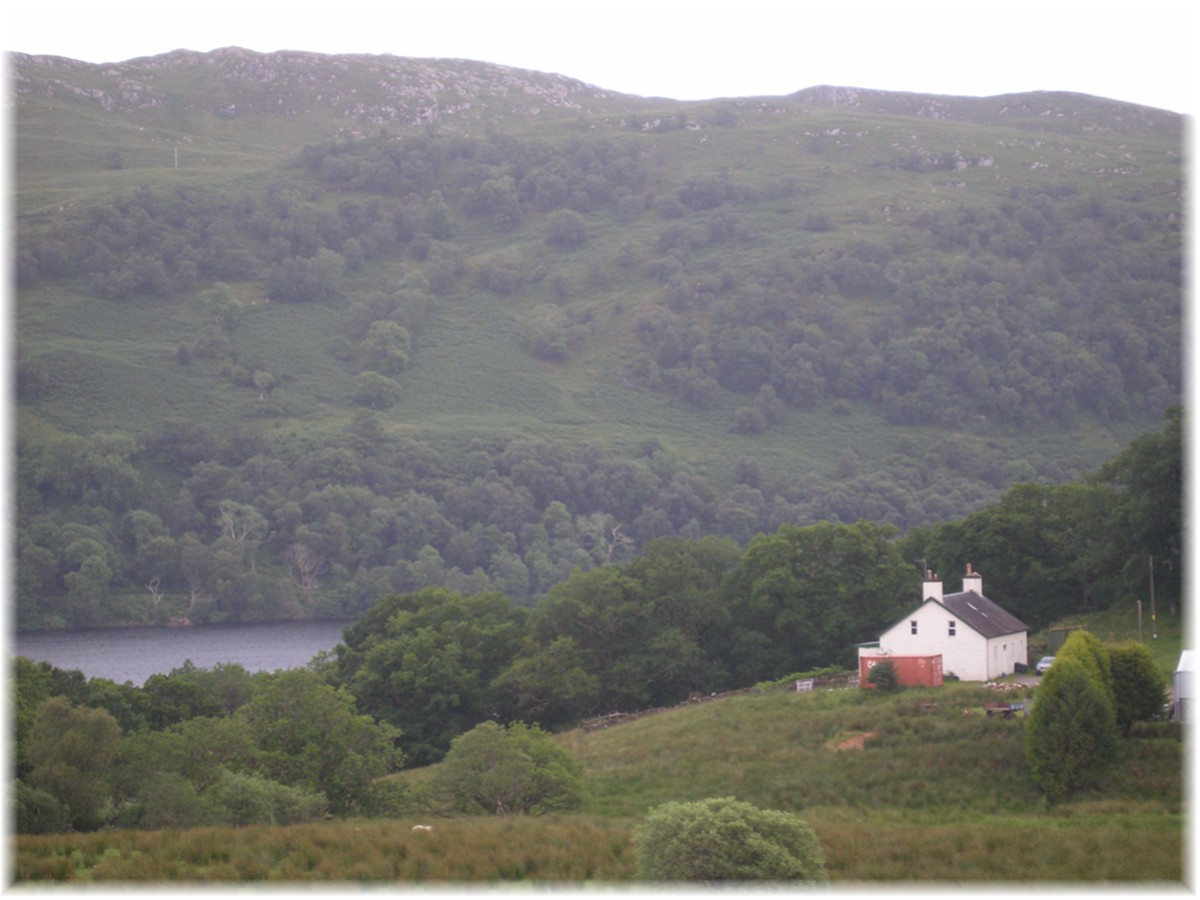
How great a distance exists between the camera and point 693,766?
38812 millimetres

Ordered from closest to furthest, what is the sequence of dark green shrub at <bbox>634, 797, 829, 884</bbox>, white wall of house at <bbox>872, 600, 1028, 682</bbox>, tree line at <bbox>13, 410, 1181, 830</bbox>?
dark green shrub at <bbox>634, 797, 829, 884</bbox> < white wall of house at <bbox>872, 600, 1028, 682</bbox> < tree line at <bbox>13, 410, 1181, 830</bbox>

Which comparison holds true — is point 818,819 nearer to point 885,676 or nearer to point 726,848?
point 726,848

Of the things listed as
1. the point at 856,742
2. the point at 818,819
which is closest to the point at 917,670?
the point at 856,742

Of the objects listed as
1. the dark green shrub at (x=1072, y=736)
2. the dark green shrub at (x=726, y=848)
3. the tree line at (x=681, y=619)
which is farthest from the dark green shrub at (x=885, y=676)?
the dark green shrub at (x=726, y=848)

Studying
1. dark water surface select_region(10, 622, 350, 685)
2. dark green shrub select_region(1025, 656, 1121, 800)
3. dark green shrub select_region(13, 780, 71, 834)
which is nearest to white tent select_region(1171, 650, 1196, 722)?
dark green shrub select_region(1025, 656, 1121, 800)

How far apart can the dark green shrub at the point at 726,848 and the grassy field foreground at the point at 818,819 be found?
0.87 metres

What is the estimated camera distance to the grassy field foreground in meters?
21.5

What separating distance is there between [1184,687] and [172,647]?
317ft

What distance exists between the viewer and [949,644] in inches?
1716

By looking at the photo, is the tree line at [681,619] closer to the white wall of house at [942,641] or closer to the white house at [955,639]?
the white house at [955,639]

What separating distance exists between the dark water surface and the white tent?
69.3 meters

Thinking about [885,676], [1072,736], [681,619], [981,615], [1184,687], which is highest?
[981,615]

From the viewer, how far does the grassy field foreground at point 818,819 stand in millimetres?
21547

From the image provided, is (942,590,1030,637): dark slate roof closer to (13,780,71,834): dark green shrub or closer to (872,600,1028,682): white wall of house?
(872,600,1028,682): white wall of house
